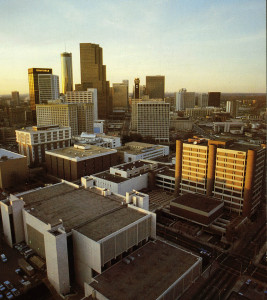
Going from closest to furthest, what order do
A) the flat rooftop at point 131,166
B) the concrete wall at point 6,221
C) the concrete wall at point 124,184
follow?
1. the concrete wall at point 6,221
2. the concrete wall at point 124,184
3. the flat rooftop at point 131,166

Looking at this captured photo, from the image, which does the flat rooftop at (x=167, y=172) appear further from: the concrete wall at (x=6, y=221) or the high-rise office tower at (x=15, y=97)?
the high-rise office tower at (x=15, y=97)

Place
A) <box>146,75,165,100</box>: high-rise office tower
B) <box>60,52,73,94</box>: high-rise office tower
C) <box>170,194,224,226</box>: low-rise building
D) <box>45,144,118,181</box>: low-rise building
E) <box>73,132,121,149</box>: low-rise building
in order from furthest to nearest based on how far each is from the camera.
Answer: <box>146,75,165,100</box>: high-rise office tower → <box>60,52,73,94</box>: high-rise office tower → <box>73,132,121,149</box>: low-rise building → <box>45,144,118,181</box>: low-rise building → <box>170,194,224,226</box>: low-rise building

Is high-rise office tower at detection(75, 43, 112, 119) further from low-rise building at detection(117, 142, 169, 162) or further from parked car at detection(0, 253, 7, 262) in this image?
parked car at detection(0, 253, 7, 262)

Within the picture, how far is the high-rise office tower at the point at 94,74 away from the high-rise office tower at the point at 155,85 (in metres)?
46.5

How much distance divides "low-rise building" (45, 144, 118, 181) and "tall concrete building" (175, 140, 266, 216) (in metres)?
18.4

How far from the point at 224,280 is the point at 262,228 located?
12.7 m

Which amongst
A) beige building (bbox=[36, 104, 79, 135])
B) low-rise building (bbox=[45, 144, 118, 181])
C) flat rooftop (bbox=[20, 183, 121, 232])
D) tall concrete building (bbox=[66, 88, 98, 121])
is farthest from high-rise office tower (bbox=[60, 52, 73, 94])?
flat rooftop (bbox=[20, 183, 121, 232])

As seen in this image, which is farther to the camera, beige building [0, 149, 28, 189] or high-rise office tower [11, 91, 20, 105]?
high-rise office tower [11, 91, 20, 105]

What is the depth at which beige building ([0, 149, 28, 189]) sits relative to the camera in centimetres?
4691

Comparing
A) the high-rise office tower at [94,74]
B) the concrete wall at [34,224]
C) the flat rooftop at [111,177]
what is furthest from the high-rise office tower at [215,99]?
the concrete wall at [34,224]

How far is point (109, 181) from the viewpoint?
41719 millimetres

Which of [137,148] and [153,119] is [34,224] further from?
[153,119]

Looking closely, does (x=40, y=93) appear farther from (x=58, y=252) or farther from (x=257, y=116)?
(x=58, y=252)

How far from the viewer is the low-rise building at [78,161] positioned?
49.5 metres
